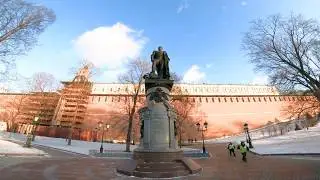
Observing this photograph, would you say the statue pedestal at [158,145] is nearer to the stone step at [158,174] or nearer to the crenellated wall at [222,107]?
the stone step at [158,174]

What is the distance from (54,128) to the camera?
1928 inches

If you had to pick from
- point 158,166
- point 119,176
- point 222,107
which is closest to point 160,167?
point 158,166

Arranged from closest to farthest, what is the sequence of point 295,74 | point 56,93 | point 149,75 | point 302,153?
point 149,75 → point 295,74 → point 302,153 → point 56,93

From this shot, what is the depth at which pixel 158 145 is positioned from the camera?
12578 mm

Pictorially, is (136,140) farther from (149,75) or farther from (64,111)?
A: (149,75)

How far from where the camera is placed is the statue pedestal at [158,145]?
440 inches

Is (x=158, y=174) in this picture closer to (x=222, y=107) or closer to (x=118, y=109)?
(x=118, y=109)

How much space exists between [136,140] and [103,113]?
21319mm

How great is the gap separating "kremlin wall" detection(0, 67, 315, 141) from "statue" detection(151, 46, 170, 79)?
2766 centimetres

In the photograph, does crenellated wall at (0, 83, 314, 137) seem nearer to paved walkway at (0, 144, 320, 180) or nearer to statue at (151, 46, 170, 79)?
paved walkway at (0, 144, 320, 180)

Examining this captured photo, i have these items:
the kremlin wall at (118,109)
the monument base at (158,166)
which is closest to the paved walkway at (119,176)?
the monument base at (158,166)

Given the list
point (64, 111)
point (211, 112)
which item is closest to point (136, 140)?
point (64, 111)

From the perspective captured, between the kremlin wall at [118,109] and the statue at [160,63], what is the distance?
2766cm

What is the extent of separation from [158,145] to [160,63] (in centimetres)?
458
